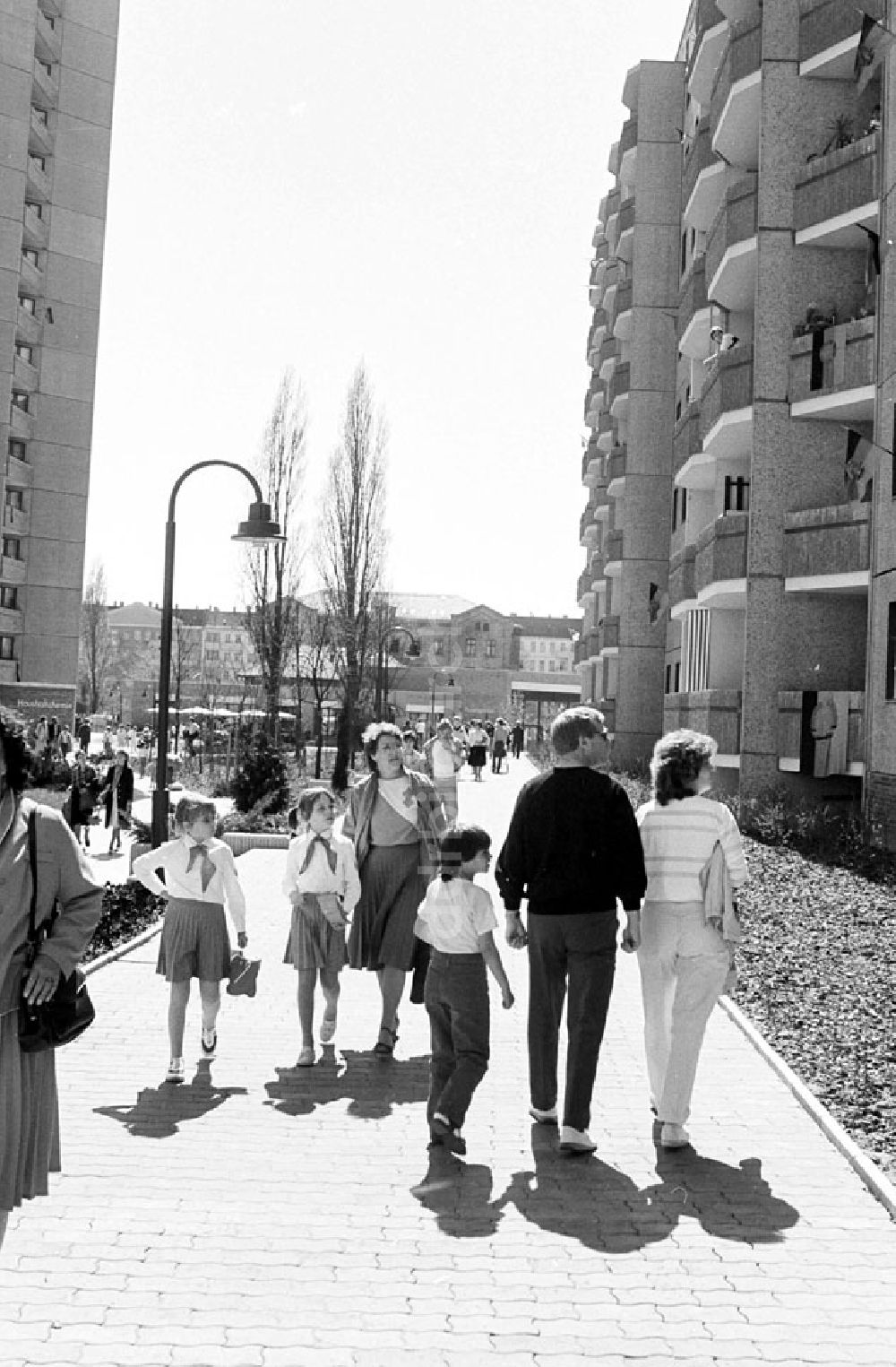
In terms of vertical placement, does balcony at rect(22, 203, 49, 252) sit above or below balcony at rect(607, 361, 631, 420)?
above

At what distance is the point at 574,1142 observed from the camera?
Result: 6.21 m

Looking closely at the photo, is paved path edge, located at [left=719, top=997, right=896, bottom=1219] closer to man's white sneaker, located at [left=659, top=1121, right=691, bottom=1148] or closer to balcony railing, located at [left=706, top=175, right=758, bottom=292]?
man's white sneaker, located at [left=659, top=1121, right=691, bottom=1148]

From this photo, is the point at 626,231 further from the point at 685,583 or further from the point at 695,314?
the point at 685,583

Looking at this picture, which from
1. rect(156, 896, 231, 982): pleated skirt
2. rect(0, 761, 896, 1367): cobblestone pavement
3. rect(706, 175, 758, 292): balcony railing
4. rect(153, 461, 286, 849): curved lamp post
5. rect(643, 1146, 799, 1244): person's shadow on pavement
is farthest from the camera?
rect(706, 175, 758, 292): balcony railing

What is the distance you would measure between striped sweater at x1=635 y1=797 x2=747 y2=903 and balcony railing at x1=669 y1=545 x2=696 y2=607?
21.5 metres

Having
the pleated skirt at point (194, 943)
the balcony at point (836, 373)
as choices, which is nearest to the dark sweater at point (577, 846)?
the pleated skirt at point (194, 943)

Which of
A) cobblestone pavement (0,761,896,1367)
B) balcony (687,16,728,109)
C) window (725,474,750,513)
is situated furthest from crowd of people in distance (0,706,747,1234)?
balcony (687,16,728,109)

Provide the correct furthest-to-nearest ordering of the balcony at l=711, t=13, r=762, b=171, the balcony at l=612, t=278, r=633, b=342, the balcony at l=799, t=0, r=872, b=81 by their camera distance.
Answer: the balcony at l=612, t=278, r=633, b=342, the balcony at l=711, t=13, r=762, b=171, the balcony at l=799, t=0, r=872, b=81

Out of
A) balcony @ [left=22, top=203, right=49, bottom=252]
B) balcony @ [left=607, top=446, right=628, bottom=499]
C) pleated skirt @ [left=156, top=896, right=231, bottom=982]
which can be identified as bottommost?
pleated skirt @ [left=156, top=896, right=231, bottom=982]

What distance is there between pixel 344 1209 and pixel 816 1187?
1917 mm

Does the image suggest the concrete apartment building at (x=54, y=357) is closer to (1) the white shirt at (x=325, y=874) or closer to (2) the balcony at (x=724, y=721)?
(2) the balcony at (x=724, y=721)

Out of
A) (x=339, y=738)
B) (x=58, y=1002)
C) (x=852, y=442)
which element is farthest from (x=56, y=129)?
(x=58, y=1002)

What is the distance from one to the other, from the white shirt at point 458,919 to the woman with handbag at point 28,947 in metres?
2.49

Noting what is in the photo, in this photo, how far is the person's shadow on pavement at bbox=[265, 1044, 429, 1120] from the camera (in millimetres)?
7031
